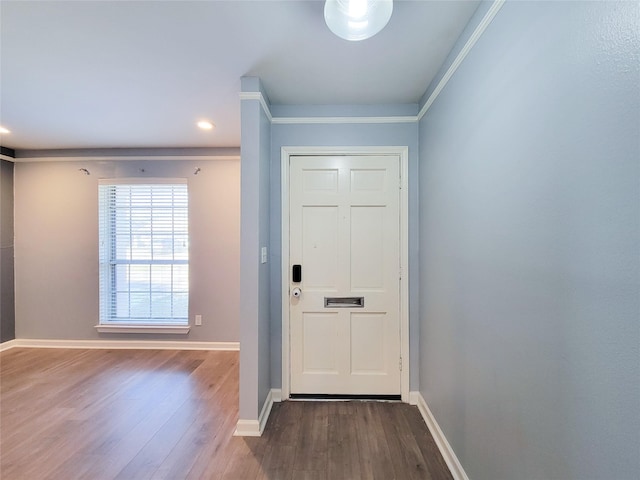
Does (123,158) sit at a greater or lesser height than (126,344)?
greater

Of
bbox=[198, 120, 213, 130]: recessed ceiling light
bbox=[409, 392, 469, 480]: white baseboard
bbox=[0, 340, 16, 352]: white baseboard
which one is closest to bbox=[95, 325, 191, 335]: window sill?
bbox=[0, 340, 16, 352]: white baseboard

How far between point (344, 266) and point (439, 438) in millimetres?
1347

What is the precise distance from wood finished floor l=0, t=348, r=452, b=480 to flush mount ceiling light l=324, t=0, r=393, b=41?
7.77 ft

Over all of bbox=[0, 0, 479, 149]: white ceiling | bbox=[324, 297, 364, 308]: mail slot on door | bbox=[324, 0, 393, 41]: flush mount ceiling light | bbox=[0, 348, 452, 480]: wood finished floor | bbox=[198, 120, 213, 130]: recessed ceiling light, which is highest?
bbox=[198, 120, 213, 130]: recessed ceiling light

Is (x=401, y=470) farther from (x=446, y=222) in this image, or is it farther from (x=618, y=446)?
(x=446, y=222)

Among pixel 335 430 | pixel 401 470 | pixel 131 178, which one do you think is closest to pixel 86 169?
pixel 131 178

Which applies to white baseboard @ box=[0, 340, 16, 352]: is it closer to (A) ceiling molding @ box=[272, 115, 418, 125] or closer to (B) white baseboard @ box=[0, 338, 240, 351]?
(B) white baseboard @ box=[0, 338, 240, 351]

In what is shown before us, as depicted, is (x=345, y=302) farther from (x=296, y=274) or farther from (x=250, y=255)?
(x=250, y=255)

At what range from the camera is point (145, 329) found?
11.3ft

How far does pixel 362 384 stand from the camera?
233 centimetres

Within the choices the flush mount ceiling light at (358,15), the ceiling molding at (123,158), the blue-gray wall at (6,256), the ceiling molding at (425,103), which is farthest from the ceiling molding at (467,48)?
the blue-gray wall at (6,256)

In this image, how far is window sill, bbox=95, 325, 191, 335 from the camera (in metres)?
3.44

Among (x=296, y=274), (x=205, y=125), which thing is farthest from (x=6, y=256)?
(x=296, y=274)

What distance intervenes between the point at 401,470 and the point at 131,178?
4.03 meters
